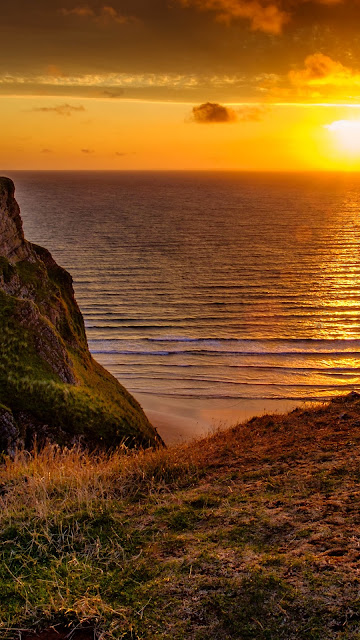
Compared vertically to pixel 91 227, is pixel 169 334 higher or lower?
lower

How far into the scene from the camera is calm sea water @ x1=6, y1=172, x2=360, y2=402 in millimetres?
27328

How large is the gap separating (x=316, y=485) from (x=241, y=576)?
2.25m

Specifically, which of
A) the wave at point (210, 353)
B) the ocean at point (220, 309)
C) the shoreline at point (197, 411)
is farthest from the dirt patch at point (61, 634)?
the wave at point (210, 353)

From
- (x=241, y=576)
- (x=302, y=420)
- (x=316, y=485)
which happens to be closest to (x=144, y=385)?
(x=302, y=420)

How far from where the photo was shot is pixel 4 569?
5.30m

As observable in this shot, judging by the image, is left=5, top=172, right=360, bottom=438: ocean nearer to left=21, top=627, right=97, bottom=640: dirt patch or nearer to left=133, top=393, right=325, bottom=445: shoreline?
left=133, top=393, right=325, bottom=445: shoreline

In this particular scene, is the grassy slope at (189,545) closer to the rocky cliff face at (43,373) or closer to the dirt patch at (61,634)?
the dirt patch at (61,634)

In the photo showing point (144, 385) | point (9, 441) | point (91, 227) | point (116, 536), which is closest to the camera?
point (116, 536)

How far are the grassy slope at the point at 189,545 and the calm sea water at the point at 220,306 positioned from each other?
57.3 ft

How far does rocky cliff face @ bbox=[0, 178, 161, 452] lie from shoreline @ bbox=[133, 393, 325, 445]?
25.1ft

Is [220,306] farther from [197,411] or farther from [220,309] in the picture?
[197,411]

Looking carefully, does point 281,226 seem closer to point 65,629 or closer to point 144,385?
point 144,385

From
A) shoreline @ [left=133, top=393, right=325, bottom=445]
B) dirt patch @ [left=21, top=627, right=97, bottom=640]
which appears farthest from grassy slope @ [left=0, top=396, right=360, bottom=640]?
shoreline @ [left=133, top=393, right=325, bottom=445]

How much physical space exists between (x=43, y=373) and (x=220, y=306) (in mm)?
28595
